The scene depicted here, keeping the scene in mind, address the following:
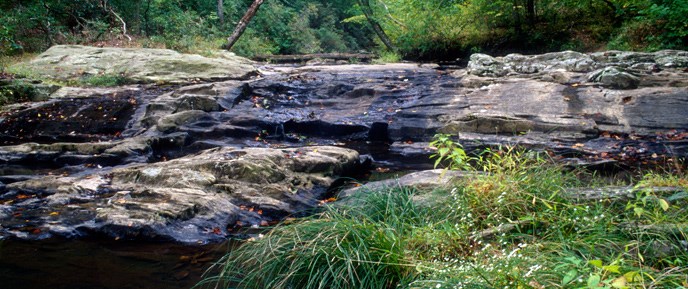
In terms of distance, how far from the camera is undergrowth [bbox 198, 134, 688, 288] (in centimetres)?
258

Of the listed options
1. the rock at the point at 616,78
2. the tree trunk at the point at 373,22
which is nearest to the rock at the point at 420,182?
the rock at the point at 616,78

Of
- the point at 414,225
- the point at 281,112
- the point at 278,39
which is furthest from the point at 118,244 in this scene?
the point at 278,39

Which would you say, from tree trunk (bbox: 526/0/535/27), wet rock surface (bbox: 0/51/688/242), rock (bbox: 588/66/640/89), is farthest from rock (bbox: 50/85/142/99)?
tree trunk (bbox: 526/0/535/27)

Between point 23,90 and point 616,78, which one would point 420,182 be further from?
point 23,90

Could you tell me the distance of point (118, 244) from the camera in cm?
469

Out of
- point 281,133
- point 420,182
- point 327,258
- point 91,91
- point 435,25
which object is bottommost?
point 281,133

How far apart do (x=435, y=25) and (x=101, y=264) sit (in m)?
15.4

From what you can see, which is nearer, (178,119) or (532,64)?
(178,119)

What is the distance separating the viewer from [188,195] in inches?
212

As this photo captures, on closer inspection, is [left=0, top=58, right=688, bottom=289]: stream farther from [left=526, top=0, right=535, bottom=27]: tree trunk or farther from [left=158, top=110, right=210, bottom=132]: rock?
[left=526, top=0, right=535, bottom=27]: tree trunk

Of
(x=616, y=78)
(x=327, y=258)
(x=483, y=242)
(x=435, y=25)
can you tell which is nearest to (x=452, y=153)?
(x=483, y=242)

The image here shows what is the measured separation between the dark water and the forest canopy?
35.5 feet

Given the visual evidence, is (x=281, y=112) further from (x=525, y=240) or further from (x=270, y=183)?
(x=525, y=240)

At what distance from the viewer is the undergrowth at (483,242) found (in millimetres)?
2578
